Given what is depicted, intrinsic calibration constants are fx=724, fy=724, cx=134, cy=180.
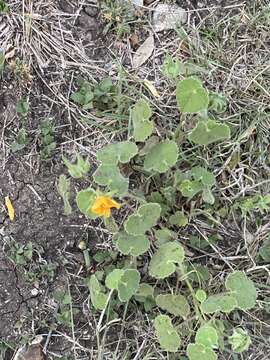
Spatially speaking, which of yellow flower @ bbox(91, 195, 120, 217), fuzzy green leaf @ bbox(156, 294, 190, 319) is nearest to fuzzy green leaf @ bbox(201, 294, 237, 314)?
fuzzy green leaf @ bbox(156, 294, 190, 319)

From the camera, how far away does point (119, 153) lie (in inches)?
94.0

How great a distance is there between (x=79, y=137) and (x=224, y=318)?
825mm

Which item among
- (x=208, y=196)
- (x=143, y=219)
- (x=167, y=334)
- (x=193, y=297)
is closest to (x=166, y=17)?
(x=208, y=196)

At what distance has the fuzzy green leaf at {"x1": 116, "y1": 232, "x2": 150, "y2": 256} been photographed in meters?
2.39

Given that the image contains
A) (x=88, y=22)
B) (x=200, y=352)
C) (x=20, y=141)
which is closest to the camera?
(x=200, y=352)

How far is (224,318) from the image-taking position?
2.53m

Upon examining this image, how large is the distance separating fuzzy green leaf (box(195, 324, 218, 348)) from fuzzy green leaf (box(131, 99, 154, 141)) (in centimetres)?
65

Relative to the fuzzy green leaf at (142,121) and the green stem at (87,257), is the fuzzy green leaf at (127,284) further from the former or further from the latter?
the fuzzy green leaf at (142,121)

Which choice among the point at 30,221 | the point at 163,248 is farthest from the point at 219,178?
the point at 30,221

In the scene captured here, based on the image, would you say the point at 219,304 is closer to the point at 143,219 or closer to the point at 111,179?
the point at 143,219

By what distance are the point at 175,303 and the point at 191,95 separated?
27.5 inches

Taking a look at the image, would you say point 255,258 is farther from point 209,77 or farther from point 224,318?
point 209,77

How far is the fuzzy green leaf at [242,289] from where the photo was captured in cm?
232

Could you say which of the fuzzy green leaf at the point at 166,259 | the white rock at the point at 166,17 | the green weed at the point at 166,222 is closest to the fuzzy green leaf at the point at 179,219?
the green weed at the point at 166,222
